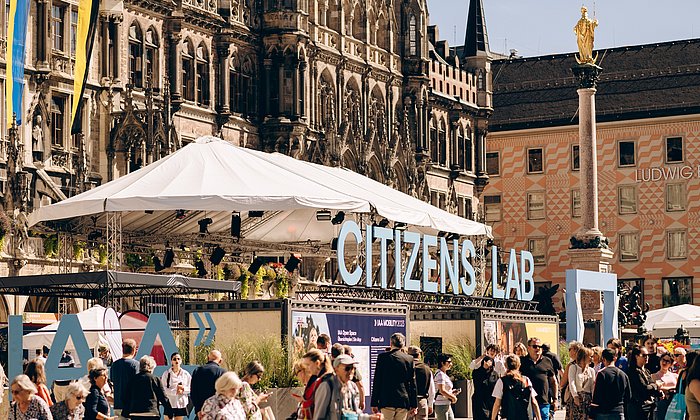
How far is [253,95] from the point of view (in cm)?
5400

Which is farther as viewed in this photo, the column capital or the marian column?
the column capital

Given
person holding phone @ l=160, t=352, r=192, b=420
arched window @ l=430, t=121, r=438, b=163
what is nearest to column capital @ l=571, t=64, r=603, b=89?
arched window @ l=430, t=121, r=438, b=163

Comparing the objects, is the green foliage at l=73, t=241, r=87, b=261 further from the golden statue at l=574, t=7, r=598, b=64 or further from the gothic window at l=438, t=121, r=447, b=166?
the gothic window at l=438, t=121, r=447, b=166

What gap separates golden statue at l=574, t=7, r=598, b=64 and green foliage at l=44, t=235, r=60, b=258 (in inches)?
806

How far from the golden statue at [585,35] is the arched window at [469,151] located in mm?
18473

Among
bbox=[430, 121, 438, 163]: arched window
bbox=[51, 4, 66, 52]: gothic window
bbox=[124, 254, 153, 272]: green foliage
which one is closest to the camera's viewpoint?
bbox=[124, 254, 153, 272]: green foliage

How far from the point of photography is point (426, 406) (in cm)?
2222

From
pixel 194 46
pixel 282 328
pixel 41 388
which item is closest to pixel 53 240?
pixel 194 46

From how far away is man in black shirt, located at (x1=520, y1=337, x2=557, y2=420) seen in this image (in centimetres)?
2206

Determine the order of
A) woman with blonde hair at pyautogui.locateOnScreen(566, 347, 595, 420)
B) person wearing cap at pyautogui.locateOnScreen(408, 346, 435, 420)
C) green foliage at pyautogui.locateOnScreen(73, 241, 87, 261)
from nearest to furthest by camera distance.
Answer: woman with blonde hair at pyautogui.locateOnScreen(566, 347, 595, 420), person wearing cap at pyautogui.locateOnScreen(408, 346, 435, 420), green foliage at pyautogui.locateOnScreen(73, 241, 87, 261)

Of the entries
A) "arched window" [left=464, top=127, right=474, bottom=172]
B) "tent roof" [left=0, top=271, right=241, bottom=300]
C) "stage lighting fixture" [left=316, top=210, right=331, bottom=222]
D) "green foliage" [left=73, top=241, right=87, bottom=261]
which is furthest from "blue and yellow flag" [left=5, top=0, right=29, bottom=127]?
"arched window" [left=464, top=127, right=474, bottom=172]

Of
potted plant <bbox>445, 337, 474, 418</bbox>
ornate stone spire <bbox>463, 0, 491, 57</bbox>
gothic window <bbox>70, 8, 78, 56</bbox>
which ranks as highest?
ornate stone spire <bbox>463, 0, 491, 57</bbox>

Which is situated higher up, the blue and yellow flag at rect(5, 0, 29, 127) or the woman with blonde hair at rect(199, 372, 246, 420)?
the blue and yellow flag at rect(5, 0, 29, 127)

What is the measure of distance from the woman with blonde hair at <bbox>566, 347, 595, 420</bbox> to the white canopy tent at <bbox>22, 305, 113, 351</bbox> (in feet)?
21.9
